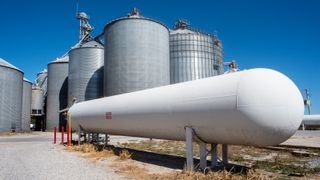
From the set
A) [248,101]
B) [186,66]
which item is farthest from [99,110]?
[186,66]

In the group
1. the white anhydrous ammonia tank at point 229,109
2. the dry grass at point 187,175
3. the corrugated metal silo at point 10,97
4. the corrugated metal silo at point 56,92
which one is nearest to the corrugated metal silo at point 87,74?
the corrugated metal silo at point 56,92

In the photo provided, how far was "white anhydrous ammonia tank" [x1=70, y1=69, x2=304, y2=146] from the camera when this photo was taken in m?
7.64

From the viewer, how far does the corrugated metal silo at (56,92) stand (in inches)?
1954

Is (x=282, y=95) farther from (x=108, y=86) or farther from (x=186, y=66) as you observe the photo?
(x=186, y=66)

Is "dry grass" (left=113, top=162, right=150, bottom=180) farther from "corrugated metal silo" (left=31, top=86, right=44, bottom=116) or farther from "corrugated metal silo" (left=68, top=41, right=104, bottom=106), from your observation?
"corrugated metal silo" (left=31, top=86, right=44, bottom=116)

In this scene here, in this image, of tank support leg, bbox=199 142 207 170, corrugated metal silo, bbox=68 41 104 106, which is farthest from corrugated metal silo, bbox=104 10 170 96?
tank support leg, bbox=199 142 207 170

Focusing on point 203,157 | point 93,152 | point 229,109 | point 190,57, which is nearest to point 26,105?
point 190,57

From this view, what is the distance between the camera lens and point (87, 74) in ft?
143

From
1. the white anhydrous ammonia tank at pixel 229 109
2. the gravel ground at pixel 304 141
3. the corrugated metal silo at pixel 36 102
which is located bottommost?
the gravel ground at pixel 304 141

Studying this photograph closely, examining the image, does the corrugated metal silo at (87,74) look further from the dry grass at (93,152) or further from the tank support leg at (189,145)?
the tank support leg at (189,145)

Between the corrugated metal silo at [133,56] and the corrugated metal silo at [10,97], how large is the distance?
15.8 meters

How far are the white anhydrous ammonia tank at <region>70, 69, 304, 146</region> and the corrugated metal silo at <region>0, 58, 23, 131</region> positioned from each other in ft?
123

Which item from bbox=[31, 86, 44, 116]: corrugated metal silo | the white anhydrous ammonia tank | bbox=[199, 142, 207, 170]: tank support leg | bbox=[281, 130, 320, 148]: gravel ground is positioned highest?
bbox=[31, 86, 44, 116]: corrugated metal silo

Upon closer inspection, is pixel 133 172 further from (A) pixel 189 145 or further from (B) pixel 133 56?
(B) pixel 133 56
